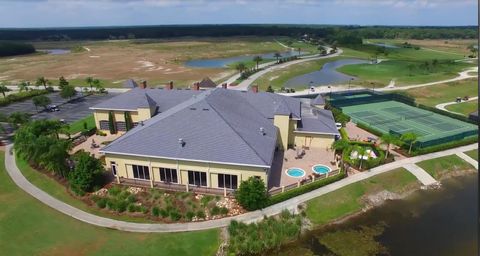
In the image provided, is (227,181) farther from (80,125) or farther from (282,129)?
(80,125)

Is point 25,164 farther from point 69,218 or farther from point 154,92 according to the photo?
point 154,92

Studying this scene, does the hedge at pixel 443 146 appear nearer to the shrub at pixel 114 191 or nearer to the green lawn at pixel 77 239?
the green lawn at pixel 77 239

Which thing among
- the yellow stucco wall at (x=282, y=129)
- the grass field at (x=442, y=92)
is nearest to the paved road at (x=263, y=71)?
the grass field at (x=442, y=92)

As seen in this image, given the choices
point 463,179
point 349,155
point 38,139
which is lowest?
point 463,179

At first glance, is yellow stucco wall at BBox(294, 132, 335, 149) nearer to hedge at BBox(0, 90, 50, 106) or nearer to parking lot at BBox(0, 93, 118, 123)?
parking lot at BBox(0, 93, 118, 123)

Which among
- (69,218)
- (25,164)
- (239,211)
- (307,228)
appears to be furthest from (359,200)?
(25,164)

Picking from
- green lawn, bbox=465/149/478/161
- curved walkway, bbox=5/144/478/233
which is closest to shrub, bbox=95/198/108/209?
curved walkway, bbox=5/144/478/233
